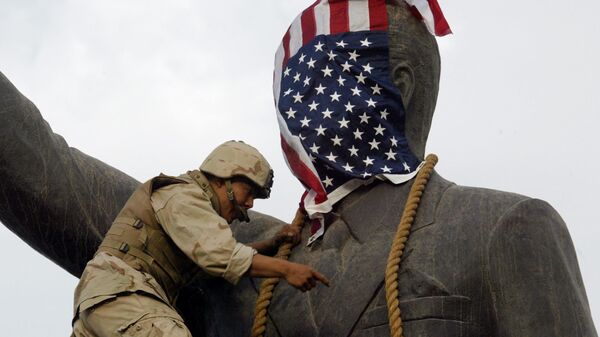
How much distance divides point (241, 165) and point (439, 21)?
1.45 meters

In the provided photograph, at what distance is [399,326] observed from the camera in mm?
6719

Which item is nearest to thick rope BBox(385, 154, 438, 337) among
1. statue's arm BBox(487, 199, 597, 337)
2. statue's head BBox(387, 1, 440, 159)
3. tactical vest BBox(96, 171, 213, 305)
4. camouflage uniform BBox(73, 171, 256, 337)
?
statue's head BBox(387, 1, 440, 159)

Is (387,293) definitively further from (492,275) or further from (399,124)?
(399,124)

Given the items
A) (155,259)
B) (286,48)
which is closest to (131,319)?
(155,259)

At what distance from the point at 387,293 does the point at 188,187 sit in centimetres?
113

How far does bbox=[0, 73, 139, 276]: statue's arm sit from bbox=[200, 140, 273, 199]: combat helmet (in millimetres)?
843

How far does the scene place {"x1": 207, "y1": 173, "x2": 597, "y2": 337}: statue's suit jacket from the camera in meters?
6.62

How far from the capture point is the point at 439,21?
25.8ft

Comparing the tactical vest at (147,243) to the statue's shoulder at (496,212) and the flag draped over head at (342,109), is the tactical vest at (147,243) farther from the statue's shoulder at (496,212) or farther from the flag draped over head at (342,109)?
the statue's shoulder at (496,212)

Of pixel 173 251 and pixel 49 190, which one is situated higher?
pixel 49 190

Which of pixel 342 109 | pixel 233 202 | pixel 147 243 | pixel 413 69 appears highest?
pixel 413 69

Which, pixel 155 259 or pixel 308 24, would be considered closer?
pixel 155 259

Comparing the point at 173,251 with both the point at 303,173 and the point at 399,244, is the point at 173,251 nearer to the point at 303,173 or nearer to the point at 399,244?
the point at 303,173

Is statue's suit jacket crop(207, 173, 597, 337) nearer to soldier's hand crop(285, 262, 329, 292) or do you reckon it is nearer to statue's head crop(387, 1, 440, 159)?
soldier's hand crop(285, 262, 329, 292)
